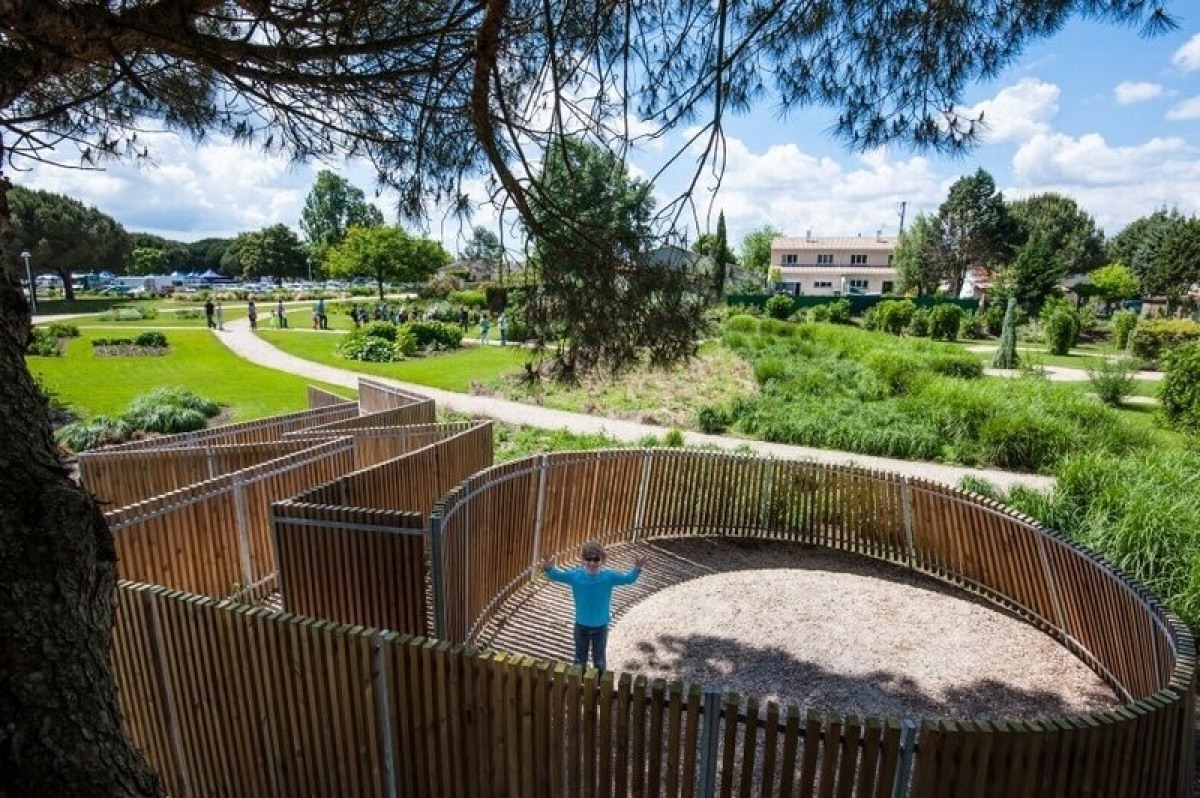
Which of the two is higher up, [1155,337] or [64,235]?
[64,235]

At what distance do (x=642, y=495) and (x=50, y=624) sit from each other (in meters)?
7.26

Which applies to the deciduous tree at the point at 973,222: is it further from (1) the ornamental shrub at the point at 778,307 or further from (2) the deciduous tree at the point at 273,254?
(2) the deciduous tree at the point at 273,254

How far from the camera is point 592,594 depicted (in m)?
5.31

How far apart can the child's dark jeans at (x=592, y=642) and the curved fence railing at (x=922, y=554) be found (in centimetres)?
111

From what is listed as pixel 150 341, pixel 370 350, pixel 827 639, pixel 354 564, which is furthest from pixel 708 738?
pixel 150 341

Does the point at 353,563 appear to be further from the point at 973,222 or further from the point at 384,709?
the point at 973,222

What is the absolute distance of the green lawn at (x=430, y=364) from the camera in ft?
68.5

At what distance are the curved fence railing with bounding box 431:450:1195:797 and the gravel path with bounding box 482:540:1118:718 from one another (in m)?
0.34

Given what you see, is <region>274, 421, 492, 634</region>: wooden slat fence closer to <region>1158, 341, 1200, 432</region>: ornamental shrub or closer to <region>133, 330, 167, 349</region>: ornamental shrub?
<region>1158, 341, 1200, 432</region>: ornamental shrub

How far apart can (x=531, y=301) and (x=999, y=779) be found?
455 centimetres

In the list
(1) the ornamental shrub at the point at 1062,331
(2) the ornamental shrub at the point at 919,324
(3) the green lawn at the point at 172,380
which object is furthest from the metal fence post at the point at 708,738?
(2) the ornamental shrub at the point at 919,324

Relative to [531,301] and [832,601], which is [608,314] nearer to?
[531,301]

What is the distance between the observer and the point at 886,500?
8.38m

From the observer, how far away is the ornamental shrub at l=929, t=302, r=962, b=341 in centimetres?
3359
